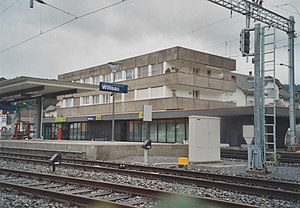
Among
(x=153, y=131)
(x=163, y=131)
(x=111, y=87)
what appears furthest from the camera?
(x=153, y=131)

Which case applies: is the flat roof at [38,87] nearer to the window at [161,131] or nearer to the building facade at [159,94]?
the building facade at [159,94]

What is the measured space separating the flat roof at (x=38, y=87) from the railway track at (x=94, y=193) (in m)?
13.8

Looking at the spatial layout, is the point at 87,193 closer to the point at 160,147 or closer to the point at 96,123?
the point at 160,147

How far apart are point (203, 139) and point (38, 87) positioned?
1451cm

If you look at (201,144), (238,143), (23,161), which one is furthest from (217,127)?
(238,143)

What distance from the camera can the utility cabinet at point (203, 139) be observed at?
60.3 ft

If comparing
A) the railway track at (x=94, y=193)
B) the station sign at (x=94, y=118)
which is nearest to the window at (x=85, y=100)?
the station sign at (x=94, y=118)

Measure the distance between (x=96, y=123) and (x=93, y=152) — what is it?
27.9 metres

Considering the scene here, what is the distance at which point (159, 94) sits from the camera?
4006 centimetres

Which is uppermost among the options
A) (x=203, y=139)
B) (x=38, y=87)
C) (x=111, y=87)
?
(x=38, y=87)

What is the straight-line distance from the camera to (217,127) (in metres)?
19.4

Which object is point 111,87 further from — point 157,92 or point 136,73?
point 136,73

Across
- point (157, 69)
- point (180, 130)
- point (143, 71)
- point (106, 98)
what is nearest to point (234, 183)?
point (180, 130)

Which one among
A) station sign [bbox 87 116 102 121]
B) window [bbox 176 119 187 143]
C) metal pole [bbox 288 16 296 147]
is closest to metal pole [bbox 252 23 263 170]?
metal pole [bbox 288 16 296 147]
